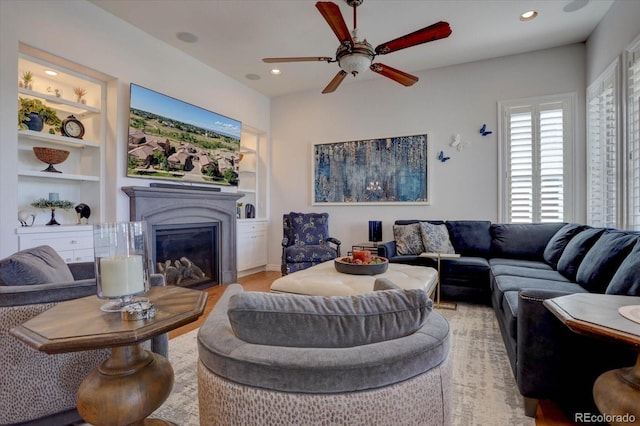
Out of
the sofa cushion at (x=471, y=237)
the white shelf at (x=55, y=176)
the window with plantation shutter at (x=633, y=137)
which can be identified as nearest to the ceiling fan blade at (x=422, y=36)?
the window with plantation shutter at (x=633, y=137)

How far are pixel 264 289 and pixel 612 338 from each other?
3.76 m

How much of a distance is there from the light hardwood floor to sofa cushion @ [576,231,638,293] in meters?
0.89

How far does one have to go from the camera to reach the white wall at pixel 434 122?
4.12m

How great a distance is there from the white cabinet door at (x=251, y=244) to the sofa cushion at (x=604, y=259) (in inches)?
166

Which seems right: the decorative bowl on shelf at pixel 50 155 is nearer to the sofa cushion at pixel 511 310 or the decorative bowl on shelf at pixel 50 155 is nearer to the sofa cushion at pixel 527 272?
the sofa cushion at pixel 511 310

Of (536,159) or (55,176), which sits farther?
(536,159)

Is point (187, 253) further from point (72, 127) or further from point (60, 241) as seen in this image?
point (72, 127)

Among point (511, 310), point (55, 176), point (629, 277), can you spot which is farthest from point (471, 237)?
point (55, 176)

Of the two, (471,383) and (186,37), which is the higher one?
(186,37)

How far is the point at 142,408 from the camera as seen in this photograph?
49.3 inches

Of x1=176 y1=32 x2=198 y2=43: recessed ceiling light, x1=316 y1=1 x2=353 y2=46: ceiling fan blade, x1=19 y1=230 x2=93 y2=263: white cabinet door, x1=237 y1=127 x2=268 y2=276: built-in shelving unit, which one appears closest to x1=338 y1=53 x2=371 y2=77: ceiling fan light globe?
x1=316 y1=1 x2=353 y2=46: ceiling fan blade

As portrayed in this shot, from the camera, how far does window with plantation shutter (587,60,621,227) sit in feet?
9.99

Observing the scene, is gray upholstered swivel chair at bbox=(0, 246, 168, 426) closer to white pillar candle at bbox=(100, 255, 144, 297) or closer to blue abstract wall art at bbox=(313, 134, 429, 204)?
white pillar candle at bbox=(100, 255, 144, 297)

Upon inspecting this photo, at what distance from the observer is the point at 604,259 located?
214 cm
